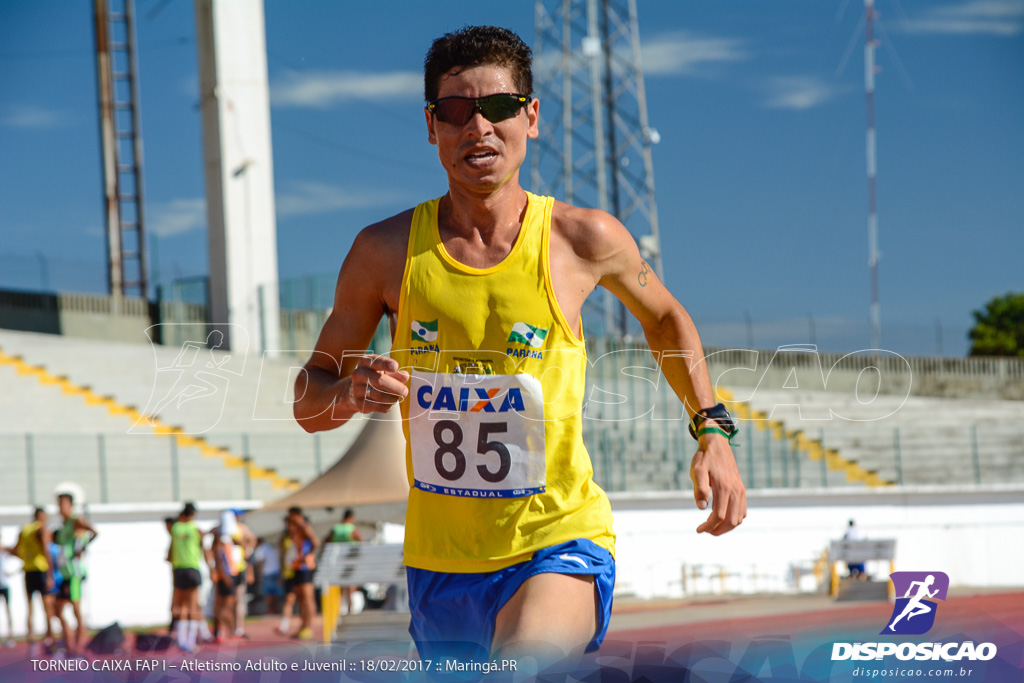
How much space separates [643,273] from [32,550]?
1128 cm

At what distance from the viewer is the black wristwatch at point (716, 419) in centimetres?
342

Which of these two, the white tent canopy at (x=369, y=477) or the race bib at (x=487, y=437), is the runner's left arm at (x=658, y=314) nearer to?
the race bib at (x=487, y=437)

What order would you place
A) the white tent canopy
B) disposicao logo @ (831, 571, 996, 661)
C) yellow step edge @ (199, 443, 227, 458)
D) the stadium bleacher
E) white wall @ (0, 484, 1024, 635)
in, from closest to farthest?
disposicao logo @ (831, 571, 996, 661) < the white tent canopy < white wall @ (0, 484, 1024, 635) < the stadium bleacher < yellow step edge @ (199, 443, 227, 458)

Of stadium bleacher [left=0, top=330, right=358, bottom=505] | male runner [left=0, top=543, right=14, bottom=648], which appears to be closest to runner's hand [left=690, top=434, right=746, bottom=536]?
male runner [left=0, top=543, right=14, bottom=648]

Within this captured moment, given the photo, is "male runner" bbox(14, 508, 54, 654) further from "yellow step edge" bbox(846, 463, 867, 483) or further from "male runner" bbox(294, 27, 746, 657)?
"yellow step edge" bbox(846, 463, 867, 483)

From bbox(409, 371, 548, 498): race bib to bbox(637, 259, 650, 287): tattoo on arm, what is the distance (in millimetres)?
530

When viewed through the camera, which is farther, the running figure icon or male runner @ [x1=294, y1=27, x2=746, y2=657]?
the running figure icon

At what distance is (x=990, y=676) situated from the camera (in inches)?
120

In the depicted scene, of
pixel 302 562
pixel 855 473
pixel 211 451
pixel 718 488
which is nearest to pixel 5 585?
pixel 302 562

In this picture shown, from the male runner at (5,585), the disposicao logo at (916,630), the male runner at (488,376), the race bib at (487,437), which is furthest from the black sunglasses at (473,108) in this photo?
the male runner at (5,585)

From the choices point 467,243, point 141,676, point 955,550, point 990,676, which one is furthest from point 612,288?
point 955,550

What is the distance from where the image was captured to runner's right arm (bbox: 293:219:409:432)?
3.34 meters

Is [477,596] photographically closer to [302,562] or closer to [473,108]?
[473,108]

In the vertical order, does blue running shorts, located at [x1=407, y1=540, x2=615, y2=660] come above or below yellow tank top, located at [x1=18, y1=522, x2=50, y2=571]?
above
